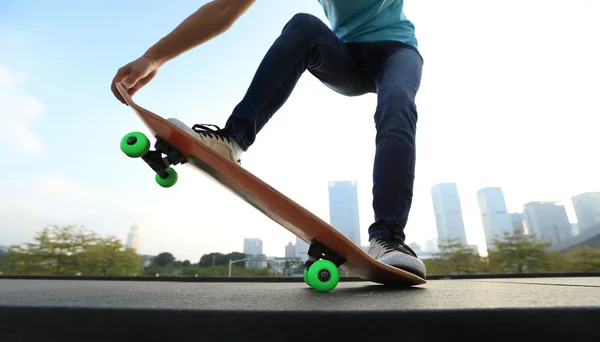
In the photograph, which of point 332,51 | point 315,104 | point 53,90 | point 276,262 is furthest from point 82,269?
point 53,90

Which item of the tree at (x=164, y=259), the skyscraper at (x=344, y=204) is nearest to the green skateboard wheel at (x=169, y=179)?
the skyscraper at (x=344, y=204)

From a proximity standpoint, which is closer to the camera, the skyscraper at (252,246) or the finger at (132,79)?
the finger at (132,79)

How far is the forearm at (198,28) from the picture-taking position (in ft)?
3.89

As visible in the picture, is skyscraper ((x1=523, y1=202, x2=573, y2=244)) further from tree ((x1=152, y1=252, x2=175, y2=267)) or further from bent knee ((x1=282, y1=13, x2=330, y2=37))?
tree ((x1=152, y1=252, x2=175, y2=267))

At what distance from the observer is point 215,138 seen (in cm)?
123

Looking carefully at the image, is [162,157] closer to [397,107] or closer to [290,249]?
[397,107]

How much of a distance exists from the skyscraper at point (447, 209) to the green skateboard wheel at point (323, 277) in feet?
91.1

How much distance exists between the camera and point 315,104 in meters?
22.9

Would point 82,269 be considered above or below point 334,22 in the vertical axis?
below

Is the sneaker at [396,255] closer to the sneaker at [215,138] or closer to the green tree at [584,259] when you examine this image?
the sneaker at [215,138]

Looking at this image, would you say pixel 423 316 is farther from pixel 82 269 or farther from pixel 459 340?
pixel 82 269

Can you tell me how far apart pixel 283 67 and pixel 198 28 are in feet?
1.25

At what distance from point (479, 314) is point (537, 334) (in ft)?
0.23

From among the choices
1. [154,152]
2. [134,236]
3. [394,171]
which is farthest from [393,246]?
[134,236]
